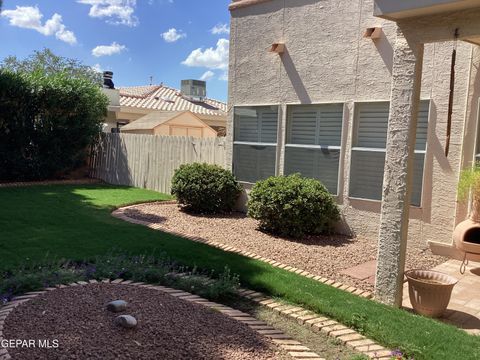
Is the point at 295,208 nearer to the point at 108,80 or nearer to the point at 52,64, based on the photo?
the point at 108,80

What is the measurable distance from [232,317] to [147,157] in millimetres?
10246

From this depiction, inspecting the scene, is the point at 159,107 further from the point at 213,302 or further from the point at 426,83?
the point at 213,302

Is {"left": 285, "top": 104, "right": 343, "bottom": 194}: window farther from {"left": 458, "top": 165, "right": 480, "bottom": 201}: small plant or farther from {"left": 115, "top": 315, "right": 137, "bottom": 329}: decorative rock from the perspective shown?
{"left": 115, "top": 315, "right": 137, "bottom": 329}: decorative rock

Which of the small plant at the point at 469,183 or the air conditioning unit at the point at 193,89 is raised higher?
the air conditioning unit at the point at 193,89

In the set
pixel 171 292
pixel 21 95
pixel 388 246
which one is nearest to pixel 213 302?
pixel 171 292

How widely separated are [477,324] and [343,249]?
2896 mm

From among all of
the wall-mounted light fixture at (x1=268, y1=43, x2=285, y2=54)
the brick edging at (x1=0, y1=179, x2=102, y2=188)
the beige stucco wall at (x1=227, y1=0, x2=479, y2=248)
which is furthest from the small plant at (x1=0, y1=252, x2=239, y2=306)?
the brick edging at (x1=0, y1=179, x2=102, y2=188)

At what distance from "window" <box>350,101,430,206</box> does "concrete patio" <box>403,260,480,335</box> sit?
51.4 inches

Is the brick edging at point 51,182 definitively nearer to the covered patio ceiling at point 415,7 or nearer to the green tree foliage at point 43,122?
the green tree foliage at point 43,122

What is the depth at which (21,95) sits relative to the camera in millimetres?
13820

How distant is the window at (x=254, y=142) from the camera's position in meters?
9.41

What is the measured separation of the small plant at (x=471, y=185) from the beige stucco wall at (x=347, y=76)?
0.40 m

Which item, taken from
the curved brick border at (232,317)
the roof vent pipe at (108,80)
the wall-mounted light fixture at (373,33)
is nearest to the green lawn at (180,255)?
the curved brick border at (232,317)

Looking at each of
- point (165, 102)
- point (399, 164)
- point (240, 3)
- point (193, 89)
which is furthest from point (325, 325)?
point (193, 89)
